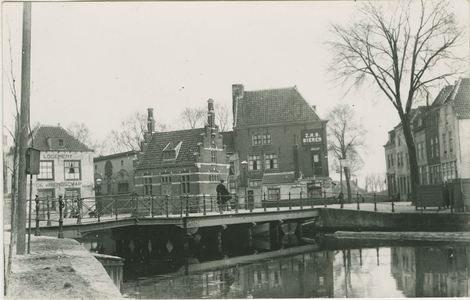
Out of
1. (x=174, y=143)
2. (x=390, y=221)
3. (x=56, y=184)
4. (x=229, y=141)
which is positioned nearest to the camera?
(x=390, y=221)

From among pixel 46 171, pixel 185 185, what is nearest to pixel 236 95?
pixel 185 185

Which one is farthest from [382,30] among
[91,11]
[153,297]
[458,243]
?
[153,297]

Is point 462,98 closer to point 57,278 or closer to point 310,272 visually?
point 310,272

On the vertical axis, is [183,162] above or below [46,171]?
above

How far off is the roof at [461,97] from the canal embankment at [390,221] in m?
3.69

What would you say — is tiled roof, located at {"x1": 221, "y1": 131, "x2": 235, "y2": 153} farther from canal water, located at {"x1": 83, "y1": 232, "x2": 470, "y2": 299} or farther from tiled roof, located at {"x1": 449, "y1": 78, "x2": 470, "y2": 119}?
tiled roof, located at {"x1": 449, "y1": 78, "x2": 470, "y2": 119}

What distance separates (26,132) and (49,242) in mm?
3941

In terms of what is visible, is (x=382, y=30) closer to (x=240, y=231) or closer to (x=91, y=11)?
(x=240, y=231)

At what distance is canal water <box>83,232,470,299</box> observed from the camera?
11648mm

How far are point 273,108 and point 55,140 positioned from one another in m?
14.8

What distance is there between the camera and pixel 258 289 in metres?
12.2

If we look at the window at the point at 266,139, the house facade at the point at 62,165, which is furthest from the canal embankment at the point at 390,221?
the house facade at the point at 62,165

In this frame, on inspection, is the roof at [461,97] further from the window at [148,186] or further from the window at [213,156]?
the window at [148,186]

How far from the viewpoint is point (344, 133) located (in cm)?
4162
